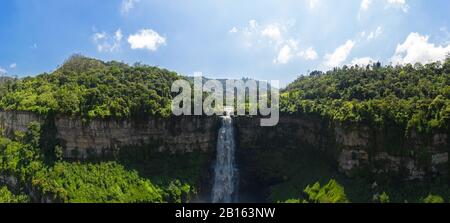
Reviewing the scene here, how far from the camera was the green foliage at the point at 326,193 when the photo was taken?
2222 inches

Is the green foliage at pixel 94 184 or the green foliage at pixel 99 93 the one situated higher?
the green foliage at pixel 99 93

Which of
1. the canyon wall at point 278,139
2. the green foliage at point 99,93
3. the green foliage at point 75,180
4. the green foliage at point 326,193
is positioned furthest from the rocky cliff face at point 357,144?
the green foliage at point 75,180

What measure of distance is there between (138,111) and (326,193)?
24.8m

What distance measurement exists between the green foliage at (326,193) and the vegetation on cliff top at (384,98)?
7.78 m

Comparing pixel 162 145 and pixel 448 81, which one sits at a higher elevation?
pixel 448 81

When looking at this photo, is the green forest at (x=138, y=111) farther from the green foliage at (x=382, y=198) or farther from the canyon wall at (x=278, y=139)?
the canyon wall at (x=278, y=139)

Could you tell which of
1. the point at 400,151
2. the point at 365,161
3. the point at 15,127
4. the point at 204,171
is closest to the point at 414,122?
the point at 400,151

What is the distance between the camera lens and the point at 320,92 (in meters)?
70.6

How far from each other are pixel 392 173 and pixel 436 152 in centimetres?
527

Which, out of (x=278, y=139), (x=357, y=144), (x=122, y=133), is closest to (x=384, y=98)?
(x=357, y=144)

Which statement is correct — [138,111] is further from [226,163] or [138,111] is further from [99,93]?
[226,163]

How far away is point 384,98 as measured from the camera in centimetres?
6047
